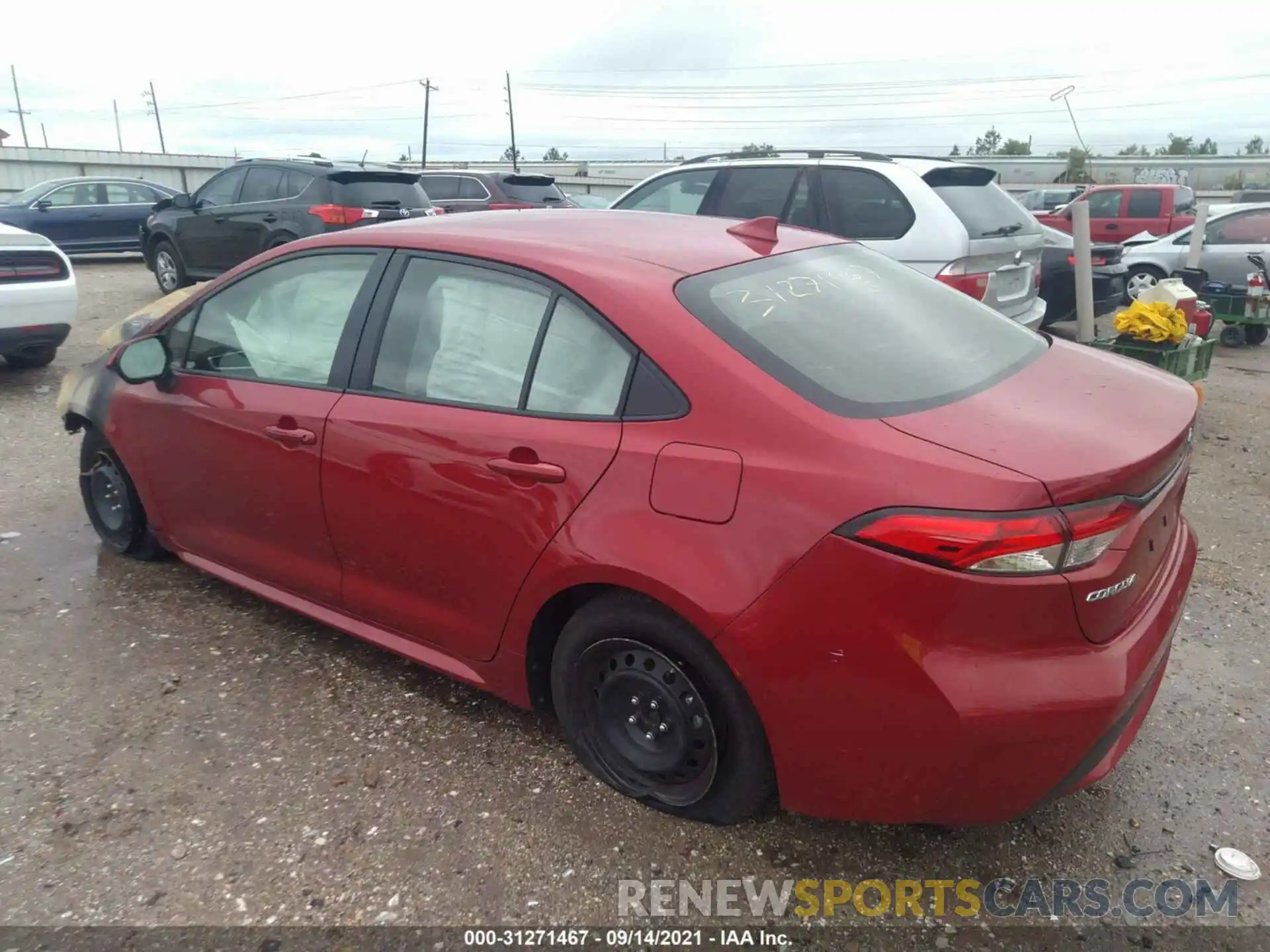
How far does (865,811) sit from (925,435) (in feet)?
3.02

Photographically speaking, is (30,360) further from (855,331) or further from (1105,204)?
(1105,204)

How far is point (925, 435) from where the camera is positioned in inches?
83.4

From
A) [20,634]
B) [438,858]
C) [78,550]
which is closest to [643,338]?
[438,858]

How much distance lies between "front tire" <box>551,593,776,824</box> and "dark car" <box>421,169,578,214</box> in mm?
12966

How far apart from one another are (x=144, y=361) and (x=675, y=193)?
459cm

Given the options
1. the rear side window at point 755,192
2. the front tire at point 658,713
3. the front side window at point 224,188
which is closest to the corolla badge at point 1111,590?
the front tire at point 658,713

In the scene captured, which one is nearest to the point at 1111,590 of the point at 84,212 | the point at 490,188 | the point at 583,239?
the point at 583,239

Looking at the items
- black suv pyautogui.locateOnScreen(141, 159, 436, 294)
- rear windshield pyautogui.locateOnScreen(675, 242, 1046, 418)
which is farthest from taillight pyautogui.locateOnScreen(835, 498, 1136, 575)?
black suv pyautogui.locateOnScreen(141, 159, 436, 294)

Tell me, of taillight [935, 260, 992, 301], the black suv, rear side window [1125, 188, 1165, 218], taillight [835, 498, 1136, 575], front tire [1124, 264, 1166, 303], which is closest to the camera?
taillight [835, 498, 1136, 575]

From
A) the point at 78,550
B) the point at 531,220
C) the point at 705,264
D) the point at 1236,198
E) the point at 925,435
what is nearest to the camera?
the point at 925,435

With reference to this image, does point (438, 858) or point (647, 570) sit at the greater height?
point (647, 570)

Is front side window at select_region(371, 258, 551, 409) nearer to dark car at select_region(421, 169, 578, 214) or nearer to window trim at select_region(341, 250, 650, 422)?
window trim at select_region(341, 250, 650, 422)

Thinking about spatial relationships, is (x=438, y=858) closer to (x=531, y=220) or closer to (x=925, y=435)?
(x=925, y=435)

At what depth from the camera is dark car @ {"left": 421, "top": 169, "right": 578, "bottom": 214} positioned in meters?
14.8
